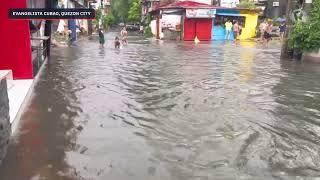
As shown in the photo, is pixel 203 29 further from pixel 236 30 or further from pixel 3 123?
pixel 3 123

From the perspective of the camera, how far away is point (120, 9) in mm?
110062

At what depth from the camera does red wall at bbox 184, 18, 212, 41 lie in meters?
40.0

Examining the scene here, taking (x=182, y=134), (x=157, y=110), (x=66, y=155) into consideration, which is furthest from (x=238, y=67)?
(x=66, y=155)

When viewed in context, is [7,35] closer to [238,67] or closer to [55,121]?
[55,121]

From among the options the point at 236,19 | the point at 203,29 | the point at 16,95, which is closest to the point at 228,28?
the point at 236,19

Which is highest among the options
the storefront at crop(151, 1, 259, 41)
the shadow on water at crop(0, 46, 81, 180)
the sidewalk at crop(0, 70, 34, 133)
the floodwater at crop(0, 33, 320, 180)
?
the storefront at crop(151, 1, 259, 41)

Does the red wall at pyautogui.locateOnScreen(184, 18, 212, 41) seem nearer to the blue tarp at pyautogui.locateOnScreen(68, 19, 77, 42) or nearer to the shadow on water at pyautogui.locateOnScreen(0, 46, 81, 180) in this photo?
the blue tarp at pyautogui.locateOnScreen(68, 19, 77, 42)

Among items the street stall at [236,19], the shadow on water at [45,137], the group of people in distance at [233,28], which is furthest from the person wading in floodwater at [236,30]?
the shadow on water at [45,137]

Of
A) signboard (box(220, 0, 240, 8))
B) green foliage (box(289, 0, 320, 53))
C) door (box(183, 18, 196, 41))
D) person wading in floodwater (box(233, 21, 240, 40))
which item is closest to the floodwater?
green foliage (box(289, 0, 320, 53))

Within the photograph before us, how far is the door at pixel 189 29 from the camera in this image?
39.9m

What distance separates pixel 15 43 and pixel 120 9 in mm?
98901

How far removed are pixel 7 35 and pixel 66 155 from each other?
6.29 metres

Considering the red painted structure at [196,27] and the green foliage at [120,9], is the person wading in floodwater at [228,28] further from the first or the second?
the green foliage at [120,9]

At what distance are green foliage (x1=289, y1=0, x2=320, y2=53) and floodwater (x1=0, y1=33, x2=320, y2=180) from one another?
4988 millimetres
